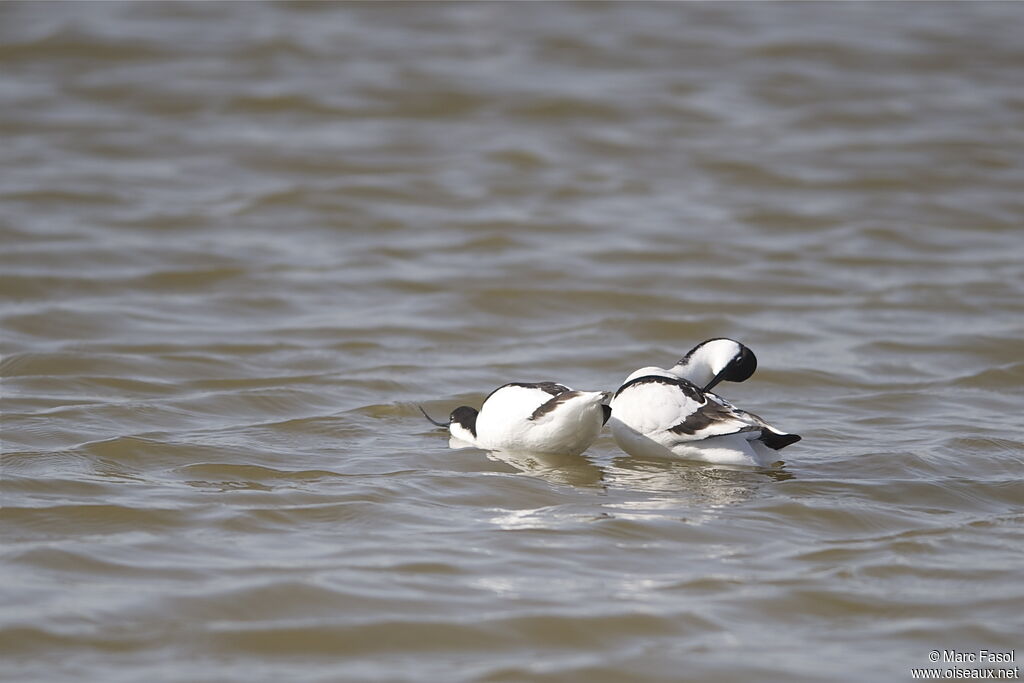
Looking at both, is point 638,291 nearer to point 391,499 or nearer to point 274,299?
point 274,299

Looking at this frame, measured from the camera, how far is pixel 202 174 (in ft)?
37.1

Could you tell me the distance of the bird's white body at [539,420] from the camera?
17.5 ft

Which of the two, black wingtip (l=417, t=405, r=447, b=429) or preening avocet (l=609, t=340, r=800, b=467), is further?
black wingtip (l=417, t=405, r=447, b=429)

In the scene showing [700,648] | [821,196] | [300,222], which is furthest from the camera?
[821,196]

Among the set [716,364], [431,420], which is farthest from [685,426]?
[431,420]

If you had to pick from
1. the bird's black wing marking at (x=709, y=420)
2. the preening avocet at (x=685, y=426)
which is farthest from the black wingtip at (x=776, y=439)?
the bird's black wing marking at (x=709, y=420)

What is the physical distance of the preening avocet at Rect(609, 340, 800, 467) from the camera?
5383 mm

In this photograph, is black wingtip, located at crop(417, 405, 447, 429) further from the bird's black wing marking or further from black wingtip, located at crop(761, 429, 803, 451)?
black wingtip, located at crop(761, 429, 803, 451)

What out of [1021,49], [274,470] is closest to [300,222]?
[274,470]

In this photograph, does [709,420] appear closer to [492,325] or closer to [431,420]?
[431,420]

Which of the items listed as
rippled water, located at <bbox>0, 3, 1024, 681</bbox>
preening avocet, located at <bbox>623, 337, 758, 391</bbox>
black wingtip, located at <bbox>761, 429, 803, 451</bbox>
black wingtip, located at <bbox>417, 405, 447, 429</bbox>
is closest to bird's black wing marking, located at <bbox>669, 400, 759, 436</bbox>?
black wingtip, located at <bbox>761, 429, 803, 451</bbox>

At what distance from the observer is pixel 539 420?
18.0 ft

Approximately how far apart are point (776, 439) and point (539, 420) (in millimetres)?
1004

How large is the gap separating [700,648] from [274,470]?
2272mm
